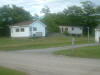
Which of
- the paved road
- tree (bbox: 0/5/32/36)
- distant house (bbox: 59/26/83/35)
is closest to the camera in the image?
the paved road

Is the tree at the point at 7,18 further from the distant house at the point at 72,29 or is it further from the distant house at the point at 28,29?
the distant house at the point at 72,29

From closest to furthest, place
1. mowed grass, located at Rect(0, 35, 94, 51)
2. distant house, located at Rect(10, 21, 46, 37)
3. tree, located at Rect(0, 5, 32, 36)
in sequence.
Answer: mowed grass, located at Rect(0, 35, 94, 51)
distant house, located at Rect(10, 21, 46, 37)
tree, located at Rect(0, 5, 32, 36)

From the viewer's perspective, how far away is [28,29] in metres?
47.1

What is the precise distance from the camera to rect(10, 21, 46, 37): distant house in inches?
1860

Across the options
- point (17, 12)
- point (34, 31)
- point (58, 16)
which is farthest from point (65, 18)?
point (34, 31)

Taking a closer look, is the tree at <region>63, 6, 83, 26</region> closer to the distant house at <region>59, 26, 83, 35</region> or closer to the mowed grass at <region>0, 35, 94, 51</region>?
the distant house at <region>59, 26, 83, 35</region>

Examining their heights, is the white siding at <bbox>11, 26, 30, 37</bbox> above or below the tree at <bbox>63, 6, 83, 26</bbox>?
below

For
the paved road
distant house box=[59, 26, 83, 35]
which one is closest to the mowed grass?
the paved road

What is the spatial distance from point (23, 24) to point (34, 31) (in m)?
3.11

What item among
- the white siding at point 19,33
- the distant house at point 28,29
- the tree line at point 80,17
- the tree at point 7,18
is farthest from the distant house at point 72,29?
the white siding at point 19,33

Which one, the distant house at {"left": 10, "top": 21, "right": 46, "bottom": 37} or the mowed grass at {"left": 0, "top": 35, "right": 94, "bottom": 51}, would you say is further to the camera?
the distant house at {"left": 10, "top": 21, "right": 46, "bottom": 37}

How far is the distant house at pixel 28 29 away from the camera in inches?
1860

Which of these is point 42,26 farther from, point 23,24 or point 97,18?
point 97,18

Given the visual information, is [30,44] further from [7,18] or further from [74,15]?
[74,15]
